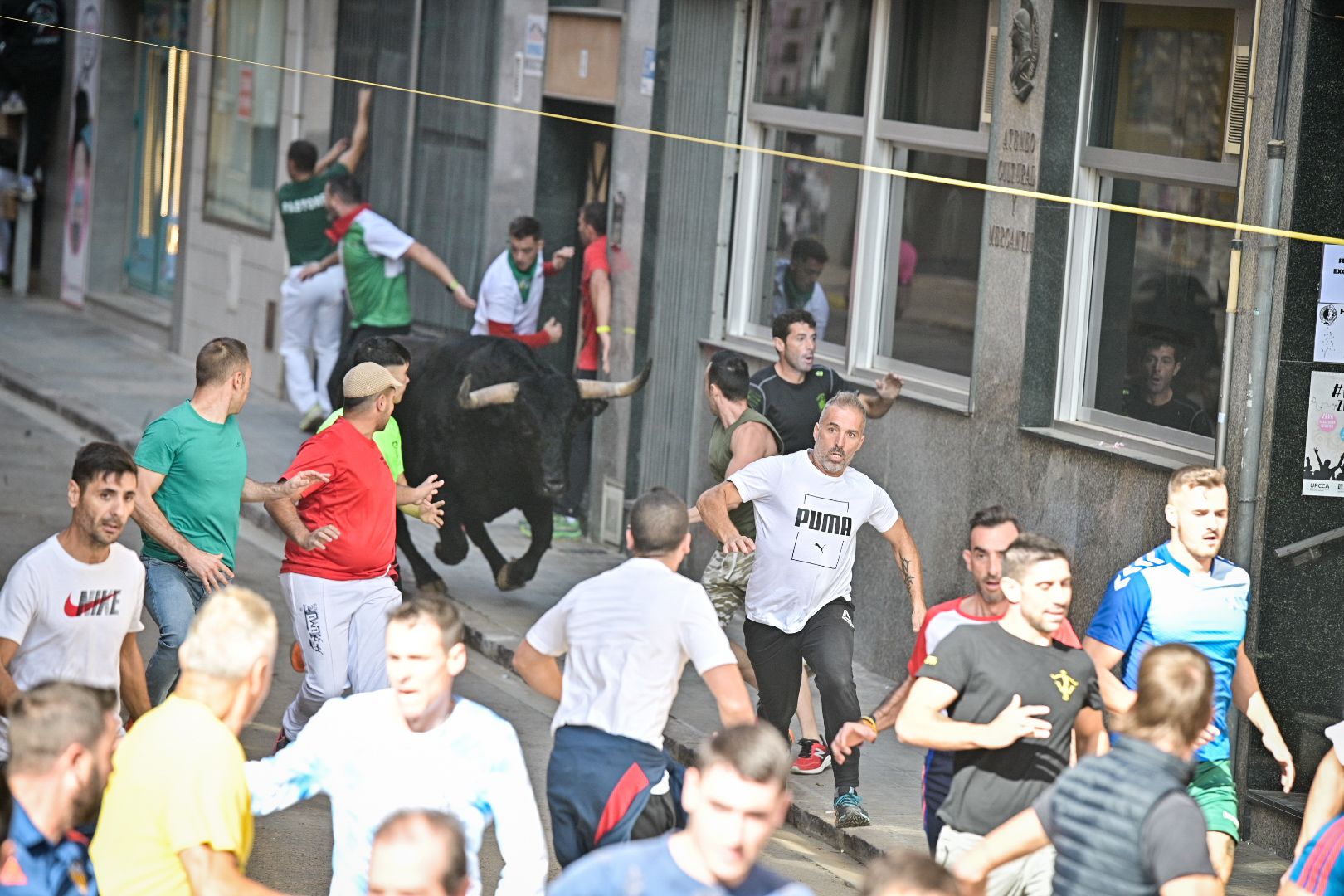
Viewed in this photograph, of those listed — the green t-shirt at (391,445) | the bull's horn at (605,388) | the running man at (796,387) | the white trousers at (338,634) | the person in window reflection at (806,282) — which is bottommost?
the white trousers at (338,634)

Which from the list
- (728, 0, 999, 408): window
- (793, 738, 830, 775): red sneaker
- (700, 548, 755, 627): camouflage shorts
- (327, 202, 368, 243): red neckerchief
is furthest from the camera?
(327, 202, 368, 243): red neckerchief

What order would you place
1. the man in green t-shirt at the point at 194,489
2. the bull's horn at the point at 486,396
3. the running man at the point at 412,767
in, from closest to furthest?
the running man at the point at 412,767 < the man in green t-shirt at the point at 194,489 < the bull's horn at the point at 486,396

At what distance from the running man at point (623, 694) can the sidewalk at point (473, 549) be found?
93.5 inches

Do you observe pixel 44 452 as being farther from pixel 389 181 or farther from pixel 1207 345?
pixel 1207 345

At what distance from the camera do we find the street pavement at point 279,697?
7.84 m

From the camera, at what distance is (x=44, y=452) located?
1627 centimetres

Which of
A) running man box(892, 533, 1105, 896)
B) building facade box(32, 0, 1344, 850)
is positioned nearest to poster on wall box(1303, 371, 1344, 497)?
building facade box(32, 0, 1344, 850)

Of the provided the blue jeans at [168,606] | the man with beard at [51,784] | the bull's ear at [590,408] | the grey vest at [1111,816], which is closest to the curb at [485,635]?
the bull's ear at [590,408]

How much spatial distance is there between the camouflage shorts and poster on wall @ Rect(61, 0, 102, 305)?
55.8ft

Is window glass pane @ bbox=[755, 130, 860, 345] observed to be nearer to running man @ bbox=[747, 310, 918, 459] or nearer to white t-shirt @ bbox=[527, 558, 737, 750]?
running man @ bbox=[747, 310, 918, 459]

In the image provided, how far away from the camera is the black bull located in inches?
472

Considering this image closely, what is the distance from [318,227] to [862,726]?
1208 centimetres

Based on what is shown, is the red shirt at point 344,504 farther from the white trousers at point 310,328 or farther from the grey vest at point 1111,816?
the white trousers at point 310,328

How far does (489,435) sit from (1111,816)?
7.76m
